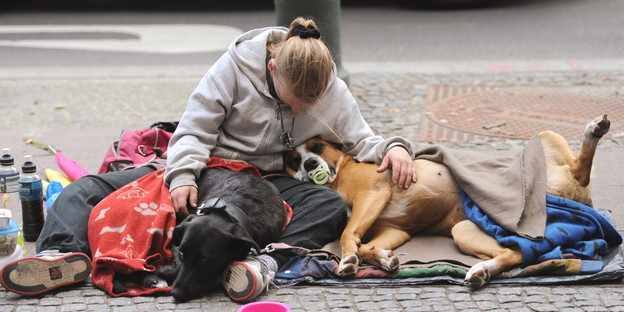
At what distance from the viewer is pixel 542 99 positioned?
6.86 m

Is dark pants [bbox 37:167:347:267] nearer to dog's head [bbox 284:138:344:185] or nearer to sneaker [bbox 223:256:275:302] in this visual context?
dog's head [bbox 284:138:344:185]

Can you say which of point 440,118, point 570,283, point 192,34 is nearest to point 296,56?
point 570,283

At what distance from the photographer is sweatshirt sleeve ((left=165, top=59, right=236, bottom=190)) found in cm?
390

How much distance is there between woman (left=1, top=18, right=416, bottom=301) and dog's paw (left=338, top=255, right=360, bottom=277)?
0.28 metres

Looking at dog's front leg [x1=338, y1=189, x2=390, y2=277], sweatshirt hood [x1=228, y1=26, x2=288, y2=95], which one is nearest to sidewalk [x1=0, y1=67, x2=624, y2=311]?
dog's front leg [x1=338, y1=189, x2=390, y2=277]

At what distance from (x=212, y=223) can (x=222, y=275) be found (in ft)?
0.85

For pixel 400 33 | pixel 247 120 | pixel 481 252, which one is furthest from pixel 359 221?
pixel 400 33

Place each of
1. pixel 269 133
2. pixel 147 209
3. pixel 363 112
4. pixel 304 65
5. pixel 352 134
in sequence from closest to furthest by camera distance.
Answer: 1. pixel 304 65
2. pixel 147 209
3. pixel 269 133
4. pixel 352 134
5. pixel 363 112

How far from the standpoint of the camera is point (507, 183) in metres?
4.03

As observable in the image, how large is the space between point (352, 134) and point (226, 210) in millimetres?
1055

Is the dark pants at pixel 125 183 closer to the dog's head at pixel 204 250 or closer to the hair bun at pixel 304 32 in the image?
the dog's head at pixel 204 250

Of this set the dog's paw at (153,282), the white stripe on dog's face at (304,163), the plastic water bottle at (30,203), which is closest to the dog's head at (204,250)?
the dog's paw at (153,282)

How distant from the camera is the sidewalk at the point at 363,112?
3.39 metres

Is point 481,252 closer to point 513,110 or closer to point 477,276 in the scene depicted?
point 477,276
